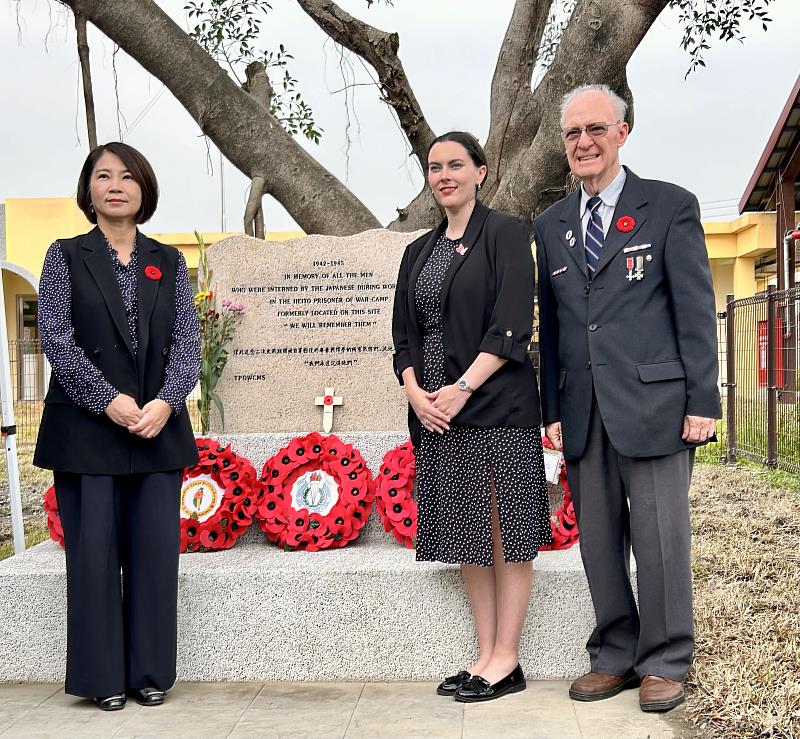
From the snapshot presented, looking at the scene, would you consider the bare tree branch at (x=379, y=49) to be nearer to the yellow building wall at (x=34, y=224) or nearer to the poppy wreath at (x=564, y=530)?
the poppy wreath at (x=564, y=530)

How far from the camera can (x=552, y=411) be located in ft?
10.6

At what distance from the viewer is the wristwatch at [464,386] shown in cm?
304

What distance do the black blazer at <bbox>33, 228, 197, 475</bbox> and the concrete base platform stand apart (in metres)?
0.56

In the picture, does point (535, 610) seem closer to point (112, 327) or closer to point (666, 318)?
point (666, 318)

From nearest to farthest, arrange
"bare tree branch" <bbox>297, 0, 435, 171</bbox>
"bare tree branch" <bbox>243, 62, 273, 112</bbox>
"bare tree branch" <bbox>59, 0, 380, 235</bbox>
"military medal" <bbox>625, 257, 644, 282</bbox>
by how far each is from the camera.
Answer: "military medal" <bbox>625, 257, 644, 282</bbox> → "bare tree branch" <bbox>59, 0, 380, 235</bbox> → "bare tree branch" <bbox>297, 0, 435, 171</bbox> → "bare tree branch" <bbox>243, 62, 273, 112</bbox>

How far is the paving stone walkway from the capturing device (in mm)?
2869

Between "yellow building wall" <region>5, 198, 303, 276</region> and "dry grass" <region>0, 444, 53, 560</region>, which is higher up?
"yellow building wall" <region>5, 198, 303, 276</region>

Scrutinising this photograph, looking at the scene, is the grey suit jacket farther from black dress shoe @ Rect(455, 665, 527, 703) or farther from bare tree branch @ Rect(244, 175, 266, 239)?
bare tree branch @ Rect(244, 175, 266, 239)

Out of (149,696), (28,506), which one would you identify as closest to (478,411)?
(149,696)

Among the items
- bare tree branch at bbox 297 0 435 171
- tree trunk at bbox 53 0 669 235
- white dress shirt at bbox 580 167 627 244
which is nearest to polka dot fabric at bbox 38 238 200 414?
white dress shirt at bbox 580 167 627 244

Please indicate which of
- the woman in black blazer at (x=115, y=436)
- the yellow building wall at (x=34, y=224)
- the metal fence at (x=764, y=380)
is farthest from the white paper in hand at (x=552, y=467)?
the yellow building wall at (x=34, y=224)

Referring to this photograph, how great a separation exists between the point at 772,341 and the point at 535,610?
19.1 feet

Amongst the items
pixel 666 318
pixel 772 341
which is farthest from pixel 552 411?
pixel 772 341

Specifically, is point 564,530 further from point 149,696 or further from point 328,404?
point 149,696
